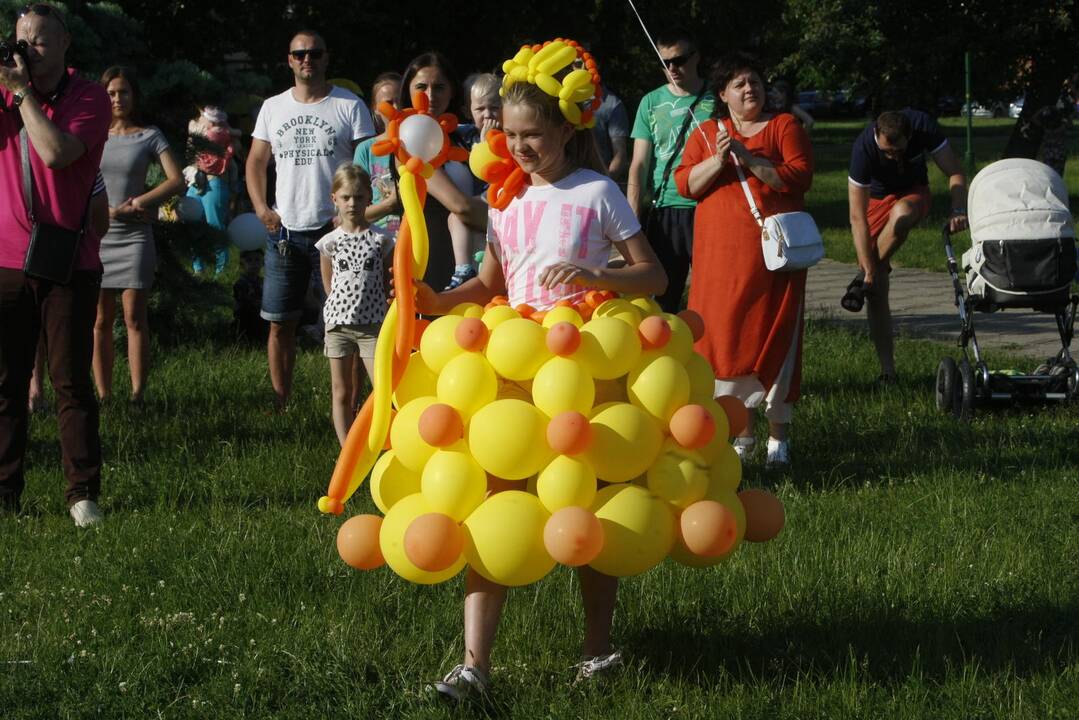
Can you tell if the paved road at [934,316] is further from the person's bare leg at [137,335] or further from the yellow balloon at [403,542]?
the yellow balloon at [403,542]

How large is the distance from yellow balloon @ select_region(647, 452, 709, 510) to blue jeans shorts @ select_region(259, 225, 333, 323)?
470 cm

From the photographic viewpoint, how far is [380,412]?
4.03m

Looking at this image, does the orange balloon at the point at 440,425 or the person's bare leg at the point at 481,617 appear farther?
the person's bare leg at the point at 481,617

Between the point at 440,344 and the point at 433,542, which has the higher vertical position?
the point at 440,344

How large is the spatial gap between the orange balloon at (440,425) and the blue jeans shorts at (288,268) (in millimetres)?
4549

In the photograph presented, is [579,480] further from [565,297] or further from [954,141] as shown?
[954,141]

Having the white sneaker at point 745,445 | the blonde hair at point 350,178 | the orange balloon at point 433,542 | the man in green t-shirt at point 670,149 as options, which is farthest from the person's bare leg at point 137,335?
the orange balloon at point 433,542

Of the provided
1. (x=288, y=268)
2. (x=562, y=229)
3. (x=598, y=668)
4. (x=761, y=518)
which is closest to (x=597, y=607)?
(x=598, y=668)

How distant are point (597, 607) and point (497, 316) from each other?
0.91 metres

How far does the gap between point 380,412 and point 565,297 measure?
0.67 m

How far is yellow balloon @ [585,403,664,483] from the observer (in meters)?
3.79

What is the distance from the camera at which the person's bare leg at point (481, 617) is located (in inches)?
161

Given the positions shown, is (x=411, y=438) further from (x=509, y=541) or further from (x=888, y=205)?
(x=888, y=205)

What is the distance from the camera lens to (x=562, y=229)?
4.32 meters
